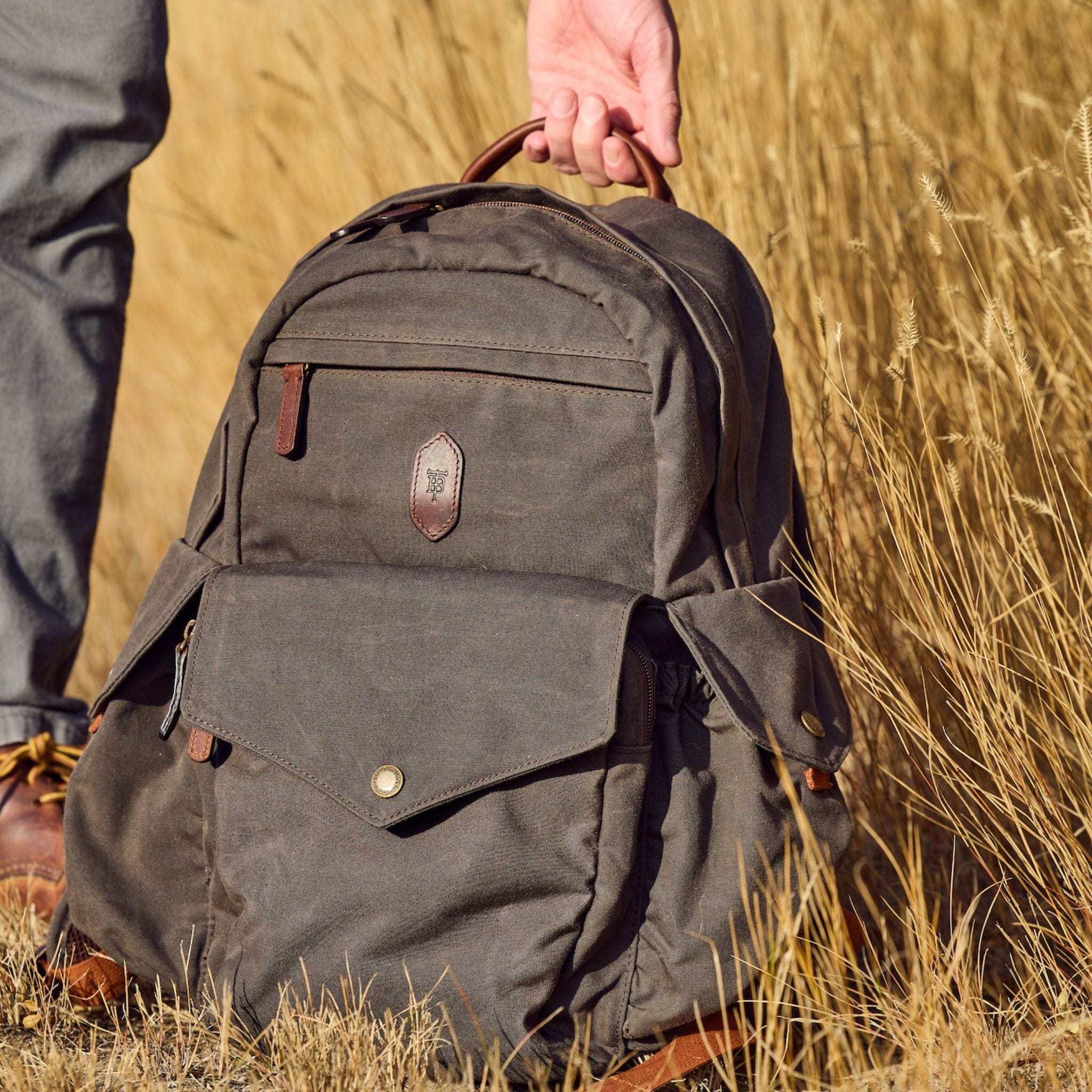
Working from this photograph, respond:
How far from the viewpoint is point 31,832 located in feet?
5.24

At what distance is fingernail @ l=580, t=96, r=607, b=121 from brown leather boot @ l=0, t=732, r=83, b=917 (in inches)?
43.5

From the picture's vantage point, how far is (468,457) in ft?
4.20

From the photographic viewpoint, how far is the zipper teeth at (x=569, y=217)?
1.32 metres

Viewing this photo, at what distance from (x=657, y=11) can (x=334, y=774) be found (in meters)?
1.05

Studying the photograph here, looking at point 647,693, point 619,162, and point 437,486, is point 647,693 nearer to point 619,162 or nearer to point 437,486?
point 437,486

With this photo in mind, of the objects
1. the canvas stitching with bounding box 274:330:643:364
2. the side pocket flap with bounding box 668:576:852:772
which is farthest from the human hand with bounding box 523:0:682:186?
the side pocket flap with bounding box 668:576:852:772

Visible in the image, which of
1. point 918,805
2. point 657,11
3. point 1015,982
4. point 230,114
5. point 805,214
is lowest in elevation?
point 1015,982

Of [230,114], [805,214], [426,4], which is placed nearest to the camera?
[805,214]

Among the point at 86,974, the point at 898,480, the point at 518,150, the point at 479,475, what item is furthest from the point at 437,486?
the point at 86,974

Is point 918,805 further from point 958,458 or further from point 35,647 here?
point 35,647

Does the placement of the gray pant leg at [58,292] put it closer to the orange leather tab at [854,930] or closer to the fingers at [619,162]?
the fingers at [619,162]

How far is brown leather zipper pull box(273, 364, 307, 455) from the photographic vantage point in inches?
52.6

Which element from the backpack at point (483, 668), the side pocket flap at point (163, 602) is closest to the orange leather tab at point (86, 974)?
the backpack at point (483, 668)

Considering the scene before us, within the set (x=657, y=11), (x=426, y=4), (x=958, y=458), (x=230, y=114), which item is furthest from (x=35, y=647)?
(x=230, y=114)
